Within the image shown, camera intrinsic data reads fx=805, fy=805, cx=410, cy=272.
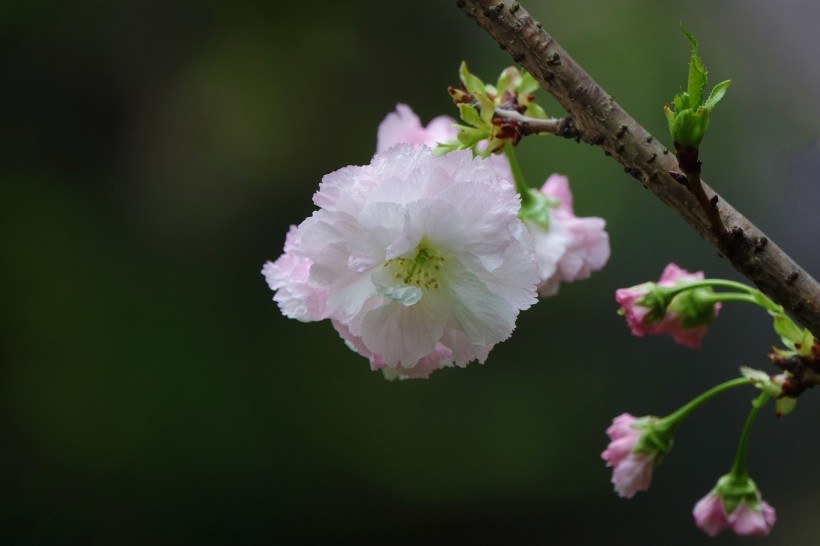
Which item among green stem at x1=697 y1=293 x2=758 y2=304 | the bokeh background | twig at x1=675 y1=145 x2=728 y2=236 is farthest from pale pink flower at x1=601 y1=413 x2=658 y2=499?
the bokeh background

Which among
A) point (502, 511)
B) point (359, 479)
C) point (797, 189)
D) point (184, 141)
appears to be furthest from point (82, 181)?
point (797, 189)

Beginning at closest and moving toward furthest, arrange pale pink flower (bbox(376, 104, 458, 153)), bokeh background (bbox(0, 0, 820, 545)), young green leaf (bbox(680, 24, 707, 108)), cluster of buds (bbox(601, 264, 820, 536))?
young green leaf (bbox(680, 24, 707, 108)), cluster of buds (bbox(601, 264, 820, 536)), pale pink flower (bbox(376, 104, 458, 153)), bokeh background (bbox(0, 0, 820, 545))

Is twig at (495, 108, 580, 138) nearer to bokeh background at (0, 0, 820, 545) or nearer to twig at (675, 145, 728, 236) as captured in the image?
twig at (675, 145, 728, 236)

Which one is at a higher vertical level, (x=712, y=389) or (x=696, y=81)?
(x=696, y=81)

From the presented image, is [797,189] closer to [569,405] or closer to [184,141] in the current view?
[569,405]

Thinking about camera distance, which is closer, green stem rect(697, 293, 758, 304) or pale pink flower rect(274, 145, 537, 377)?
pale pink flower rect(274, 145, 537, 377)

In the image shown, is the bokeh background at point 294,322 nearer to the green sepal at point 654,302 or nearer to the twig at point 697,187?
the green sepal at point 654,302

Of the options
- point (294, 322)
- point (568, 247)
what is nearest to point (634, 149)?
point (568, 247)

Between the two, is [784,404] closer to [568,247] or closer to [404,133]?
[568,247]
